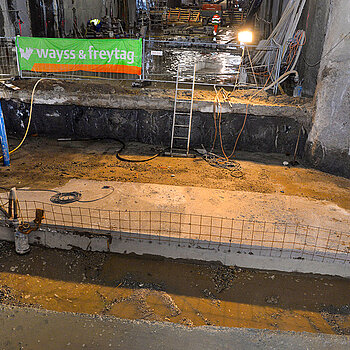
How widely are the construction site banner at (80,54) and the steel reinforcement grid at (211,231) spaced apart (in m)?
5.90

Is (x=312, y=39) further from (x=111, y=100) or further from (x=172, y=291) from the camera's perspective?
(x=172, y=291)

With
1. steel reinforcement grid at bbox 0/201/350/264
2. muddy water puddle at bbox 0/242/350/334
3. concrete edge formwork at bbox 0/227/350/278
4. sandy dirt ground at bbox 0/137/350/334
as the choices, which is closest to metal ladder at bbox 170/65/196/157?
sandy dirt ground at bbox 0/137/350/334

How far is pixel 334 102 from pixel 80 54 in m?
7.60

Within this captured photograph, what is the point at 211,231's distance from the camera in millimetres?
6523

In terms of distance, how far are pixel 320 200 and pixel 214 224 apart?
2.77 meters

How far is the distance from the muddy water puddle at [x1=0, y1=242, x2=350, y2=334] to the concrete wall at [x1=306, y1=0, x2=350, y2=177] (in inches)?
168

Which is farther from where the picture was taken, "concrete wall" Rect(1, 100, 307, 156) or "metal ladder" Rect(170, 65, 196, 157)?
"concrete wall" Rect(1, 100, 307, 156)

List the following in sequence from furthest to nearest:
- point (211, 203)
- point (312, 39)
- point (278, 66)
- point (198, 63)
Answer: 1. point (198, 63)
2. point (278, 66)
3. point (312, 39)
4. point (211, 203)

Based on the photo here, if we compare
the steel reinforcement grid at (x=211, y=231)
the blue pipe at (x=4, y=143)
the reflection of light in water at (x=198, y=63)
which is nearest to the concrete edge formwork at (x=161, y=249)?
the steel reinforcement grid at (x=211, y=231)

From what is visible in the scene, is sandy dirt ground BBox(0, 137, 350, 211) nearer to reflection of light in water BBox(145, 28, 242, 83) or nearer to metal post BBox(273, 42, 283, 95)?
metal post BBox(273, 42, 283, 95)

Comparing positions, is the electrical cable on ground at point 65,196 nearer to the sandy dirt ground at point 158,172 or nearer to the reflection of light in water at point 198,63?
the sandy dirt ground at point 158,172

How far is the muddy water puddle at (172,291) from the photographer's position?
557cm

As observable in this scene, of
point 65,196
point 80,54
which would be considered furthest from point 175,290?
point 80,54

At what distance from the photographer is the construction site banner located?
11023 mm
